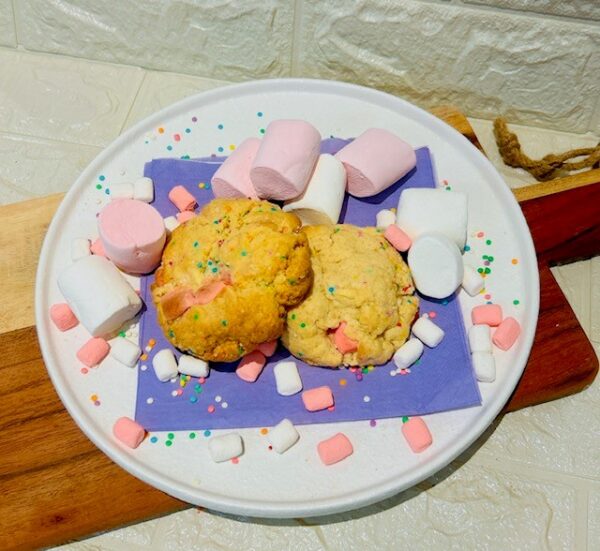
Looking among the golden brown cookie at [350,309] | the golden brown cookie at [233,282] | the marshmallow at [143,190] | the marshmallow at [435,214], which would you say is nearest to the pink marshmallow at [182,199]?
the marshmallow at [143,190]

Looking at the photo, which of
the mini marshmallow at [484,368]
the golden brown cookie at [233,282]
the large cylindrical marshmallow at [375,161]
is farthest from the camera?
the large cylindrical marshmallow at [375,161]

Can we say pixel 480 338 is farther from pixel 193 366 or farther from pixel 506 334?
pixel 193 366

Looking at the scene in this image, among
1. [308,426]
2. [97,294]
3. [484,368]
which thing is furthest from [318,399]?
[97,294]

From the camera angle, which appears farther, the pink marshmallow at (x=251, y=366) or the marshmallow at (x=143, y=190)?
the marshmallow at (x=143, y=190)

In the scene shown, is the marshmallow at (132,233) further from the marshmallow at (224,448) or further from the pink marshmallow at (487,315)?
the pink marshmallow at (487,315)

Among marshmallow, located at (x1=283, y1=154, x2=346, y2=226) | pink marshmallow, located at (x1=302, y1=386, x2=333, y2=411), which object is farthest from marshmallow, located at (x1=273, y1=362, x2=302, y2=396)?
marshmallow, located at (x1=283, y1=154, x2=346, y2=226)

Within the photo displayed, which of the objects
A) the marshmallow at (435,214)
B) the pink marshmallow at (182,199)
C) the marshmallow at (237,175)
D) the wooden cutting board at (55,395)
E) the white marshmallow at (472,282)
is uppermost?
the marshmallow at (435,214)

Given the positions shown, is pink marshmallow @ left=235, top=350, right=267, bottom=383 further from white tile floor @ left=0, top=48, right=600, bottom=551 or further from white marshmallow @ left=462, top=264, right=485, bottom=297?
white marshmallow @ left=462, top=264, right=485, bottom=297
